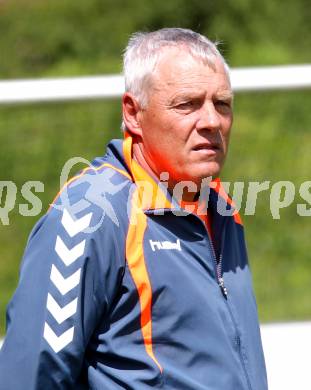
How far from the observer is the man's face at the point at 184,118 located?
9.07ft

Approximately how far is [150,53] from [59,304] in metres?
0.73

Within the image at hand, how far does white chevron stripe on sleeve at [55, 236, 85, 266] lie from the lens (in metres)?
2.55

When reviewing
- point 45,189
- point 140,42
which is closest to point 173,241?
point 140,42

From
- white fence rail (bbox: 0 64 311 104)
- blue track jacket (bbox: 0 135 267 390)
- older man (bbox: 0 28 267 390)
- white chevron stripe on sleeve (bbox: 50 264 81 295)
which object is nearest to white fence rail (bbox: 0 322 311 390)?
white fence rail (bbox: 0 64 311 104)

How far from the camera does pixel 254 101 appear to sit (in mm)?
4758

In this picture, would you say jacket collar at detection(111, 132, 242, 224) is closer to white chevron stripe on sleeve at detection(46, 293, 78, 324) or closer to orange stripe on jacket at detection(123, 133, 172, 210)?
orange stripe on jacket at detection(123, 133, 172, 210)

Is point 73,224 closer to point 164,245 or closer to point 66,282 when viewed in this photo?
point 66,282

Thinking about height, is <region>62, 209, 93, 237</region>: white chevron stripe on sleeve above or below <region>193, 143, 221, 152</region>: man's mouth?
below

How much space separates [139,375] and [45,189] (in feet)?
7.02

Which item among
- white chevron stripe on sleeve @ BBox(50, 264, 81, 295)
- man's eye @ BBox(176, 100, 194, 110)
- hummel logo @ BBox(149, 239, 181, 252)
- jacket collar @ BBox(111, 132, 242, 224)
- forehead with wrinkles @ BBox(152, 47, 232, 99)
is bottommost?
white chevron stripe on sleeve @ BBox(50, 264, 81, 295)

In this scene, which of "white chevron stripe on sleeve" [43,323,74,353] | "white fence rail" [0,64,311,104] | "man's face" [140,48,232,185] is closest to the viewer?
"white chevron stripe on sleeve" [43,323,74,353]

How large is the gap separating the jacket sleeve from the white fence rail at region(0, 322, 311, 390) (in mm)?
1974

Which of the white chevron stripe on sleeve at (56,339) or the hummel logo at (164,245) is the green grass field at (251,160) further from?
the white chevron stripe on sleeve at (56,339)

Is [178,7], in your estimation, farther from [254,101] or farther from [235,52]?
[254,101]
